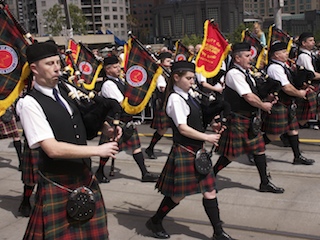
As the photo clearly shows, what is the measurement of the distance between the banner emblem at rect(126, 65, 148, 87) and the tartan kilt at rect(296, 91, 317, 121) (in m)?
2.34

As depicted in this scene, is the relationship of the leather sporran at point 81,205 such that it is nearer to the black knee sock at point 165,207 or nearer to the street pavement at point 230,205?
the black knee sock at point 165,207

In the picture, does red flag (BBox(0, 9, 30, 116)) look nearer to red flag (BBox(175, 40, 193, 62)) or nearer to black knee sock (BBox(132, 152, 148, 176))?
black knee sock (BBox(132, 152, 148, 176))

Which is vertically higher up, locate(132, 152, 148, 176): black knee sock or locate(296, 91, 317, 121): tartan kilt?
locate(296, 91, 317, 121): tartan kilt

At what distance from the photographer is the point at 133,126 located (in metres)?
6.20

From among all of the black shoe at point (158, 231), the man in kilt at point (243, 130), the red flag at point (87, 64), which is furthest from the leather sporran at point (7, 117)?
the black shoe at point (158, 231)

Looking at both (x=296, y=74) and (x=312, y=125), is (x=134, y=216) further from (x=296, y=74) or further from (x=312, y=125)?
(x=312, y=125)

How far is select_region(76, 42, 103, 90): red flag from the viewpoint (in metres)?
9.59

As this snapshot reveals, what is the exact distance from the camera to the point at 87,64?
966 cm

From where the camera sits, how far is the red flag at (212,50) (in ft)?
22.7

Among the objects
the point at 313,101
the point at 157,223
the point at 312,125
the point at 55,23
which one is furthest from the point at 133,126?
the point at 55,23

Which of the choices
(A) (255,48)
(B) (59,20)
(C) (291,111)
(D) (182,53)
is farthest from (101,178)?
(B) (59,20)

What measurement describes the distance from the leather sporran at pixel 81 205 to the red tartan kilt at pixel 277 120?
3.73 meters

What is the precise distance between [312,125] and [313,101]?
2.24 m

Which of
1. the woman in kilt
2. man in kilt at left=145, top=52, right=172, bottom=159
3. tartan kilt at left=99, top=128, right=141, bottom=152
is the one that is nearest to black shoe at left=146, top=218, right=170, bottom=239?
the woman in kilt
